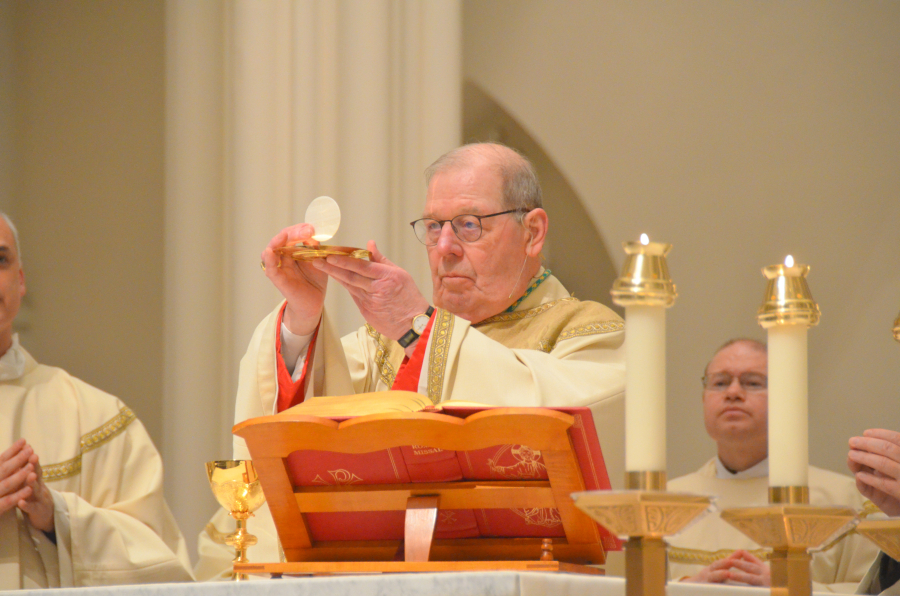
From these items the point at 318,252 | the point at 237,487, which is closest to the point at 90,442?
the point at 318,252

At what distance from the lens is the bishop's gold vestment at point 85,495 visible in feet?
11.6

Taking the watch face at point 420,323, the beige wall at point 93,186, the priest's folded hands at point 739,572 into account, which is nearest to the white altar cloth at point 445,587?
the watch face at point 420,323

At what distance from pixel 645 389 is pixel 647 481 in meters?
0.10

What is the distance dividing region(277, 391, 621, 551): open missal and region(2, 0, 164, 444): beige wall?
3.55 m

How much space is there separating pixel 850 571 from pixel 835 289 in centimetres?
136

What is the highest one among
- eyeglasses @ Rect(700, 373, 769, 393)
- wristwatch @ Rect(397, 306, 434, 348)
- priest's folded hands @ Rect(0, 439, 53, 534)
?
wristwatch @ Rect(397, 306, 434, 348)

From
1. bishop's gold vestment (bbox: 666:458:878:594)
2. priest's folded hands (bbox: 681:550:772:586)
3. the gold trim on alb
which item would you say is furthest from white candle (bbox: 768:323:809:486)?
the gold trim on alb

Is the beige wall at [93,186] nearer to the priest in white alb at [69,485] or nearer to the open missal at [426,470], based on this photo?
the priest in white alb at [69,485]

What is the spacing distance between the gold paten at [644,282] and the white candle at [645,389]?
0.04ft

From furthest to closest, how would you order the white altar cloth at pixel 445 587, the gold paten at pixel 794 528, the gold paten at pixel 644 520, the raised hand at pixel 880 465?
the raised hand at pixel 880 465 → the white altar cloth at pixel 445 587 → the gold paten at pixel 794 528 → the gold paten at pixel 644 520

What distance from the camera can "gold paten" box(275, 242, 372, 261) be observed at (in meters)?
2.71

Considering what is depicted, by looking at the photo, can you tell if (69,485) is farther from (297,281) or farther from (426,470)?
(426,470)

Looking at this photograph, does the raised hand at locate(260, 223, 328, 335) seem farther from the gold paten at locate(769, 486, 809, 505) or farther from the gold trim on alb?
the gold paten at locate(769, 486, 809, 505)

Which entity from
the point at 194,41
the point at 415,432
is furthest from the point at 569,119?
the point at 415,432
